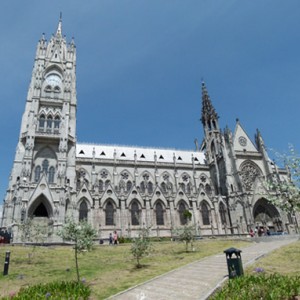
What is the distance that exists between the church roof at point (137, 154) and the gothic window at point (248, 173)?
1259cm

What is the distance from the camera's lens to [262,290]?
8898mm

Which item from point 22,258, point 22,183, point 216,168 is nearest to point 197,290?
point 22,258

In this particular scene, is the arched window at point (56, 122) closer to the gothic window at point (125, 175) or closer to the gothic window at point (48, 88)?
the gothic window at point (48, 88)

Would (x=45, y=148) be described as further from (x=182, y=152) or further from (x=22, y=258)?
(x=182, y=152)

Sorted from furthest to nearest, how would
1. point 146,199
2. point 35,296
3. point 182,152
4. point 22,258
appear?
point 182,152 → point 146,199 → point 22,258 → point 35,296

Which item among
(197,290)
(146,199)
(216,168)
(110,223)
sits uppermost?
(216,168)

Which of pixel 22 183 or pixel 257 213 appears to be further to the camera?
pixel 257 213

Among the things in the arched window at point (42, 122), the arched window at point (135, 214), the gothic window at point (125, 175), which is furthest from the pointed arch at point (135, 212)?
the arched window at point (42, 122)

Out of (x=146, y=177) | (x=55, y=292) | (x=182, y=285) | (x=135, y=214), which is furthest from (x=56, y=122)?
(x=182, y=285)

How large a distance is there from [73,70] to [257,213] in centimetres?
4572

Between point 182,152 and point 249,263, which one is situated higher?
point 182,152

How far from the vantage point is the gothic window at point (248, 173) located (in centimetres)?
4825

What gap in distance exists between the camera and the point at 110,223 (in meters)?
42.7

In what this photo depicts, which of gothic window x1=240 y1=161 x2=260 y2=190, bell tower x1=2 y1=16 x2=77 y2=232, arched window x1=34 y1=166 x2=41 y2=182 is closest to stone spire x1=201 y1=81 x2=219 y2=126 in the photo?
gothic window x1=240 y1=161 x2=260 y2=190
